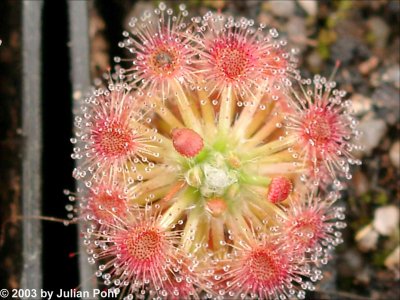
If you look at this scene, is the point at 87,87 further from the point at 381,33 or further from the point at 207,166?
the point at 381,33

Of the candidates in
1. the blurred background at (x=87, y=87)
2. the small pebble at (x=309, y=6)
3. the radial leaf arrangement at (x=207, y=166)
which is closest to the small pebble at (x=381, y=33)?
the blurred background at (x=87, y=87)

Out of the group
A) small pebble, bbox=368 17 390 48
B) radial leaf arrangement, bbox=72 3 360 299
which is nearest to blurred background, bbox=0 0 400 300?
small pebble, bbox=368 17 390 48

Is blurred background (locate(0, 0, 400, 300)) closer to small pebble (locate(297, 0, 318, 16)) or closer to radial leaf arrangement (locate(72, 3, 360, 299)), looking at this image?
small pebble (locate(297, 0, 318, 16))

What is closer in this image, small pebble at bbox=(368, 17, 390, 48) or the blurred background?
the blurred background

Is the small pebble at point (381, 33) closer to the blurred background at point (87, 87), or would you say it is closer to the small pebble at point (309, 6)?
the blurred background at point (87, 87)

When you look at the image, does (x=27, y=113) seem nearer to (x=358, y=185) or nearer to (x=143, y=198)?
(x=143, y=198)

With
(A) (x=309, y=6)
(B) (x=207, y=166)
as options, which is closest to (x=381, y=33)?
(A) (x=309, y=6)
